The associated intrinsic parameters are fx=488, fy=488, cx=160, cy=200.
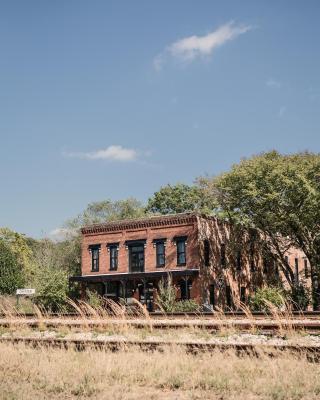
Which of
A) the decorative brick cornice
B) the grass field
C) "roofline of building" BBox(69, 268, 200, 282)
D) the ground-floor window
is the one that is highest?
the decorative brick cornice

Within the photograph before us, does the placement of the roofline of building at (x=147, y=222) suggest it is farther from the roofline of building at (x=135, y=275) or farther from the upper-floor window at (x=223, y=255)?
the upper-floor window at (x=223, y=255)

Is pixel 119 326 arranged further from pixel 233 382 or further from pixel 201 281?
pixel 201 281

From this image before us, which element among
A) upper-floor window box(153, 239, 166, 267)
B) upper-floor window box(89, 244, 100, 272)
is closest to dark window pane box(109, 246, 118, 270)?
upper-floor window box(89, 244, 100, 272)

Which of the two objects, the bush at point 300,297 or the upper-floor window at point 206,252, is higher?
the upper-floor window at point 206,252

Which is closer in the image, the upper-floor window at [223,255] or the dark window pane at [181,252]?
the dark window pane at [181,252]

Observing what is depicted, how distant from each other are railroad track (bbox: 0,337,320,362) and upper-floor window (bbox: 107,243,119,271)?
2710cm

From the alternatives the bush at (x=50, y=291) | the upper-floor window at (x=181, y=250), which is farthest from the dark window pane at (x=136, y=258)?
the bush at (x=50, y=291)

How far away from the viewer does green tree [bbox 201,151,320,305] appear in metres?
32.2

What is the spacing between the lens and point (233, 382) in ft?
25.4

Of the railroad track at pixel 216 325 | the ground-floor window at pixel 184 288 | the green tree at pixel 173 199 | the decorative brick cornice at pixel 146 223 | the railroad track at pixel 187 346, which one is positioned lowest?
the railroad track at pixel 187 346

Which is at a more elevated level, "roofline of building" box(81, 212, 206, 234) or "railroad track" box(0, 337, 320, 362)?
"roofline of building" box(81, 212, 206, 234)

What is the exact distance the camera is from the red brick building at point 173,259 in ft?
118

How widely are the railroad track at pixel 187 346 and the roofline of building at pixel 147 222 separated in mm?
24473

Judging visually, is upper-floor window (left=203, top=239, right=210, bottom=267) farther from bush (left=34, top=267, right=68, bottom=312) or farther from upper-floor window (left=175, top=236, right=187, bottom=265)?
bush (left=34, top=267, right=68, bottom=312)
